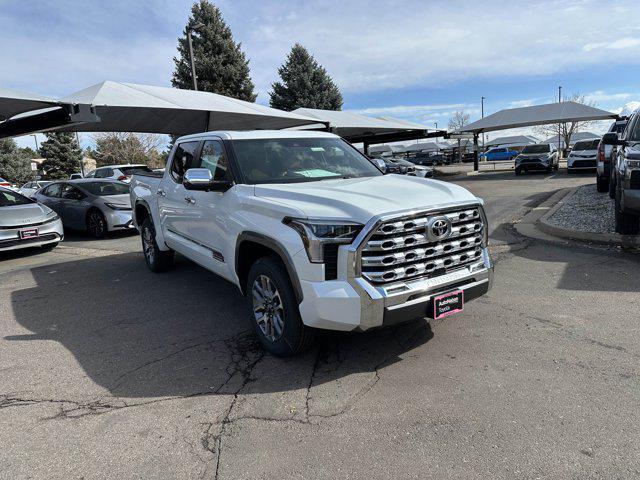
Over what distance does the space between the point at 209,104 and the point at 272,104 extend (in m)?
29.8

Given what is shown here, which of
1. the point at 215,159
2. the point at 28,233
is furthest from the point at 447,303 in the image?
the point at 28,233

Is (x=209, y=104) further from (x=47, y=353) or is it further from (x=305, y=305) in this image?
(x=305, y=305)

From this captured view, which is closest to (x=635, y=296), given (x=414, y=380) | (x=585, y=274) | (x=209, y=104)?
(x=585, y=274)

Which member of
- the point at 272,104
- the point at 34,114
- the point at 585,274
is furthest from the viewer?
the point at 272,104

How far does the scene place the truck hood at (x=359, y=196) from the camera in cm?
325

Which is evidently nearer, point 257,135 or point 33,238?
point 257,135

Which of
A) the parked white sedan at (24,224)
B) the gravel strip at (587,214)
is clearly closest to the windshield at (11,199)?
the parked white sedan at (24,224)

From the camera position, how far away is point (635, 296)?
4.82 meters

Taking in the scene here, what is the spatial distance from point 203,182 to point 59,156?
58.1m

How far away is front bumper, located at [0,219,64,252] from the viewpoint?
8.58 meters

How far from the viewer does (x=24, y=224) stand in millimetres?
8859

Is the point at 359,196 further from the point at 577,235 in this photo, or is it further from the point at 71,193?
the point at 71,193

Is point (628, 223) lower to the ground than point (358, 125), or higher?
lower

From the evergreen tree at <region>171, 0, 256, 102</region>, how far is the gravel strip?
27.6 meters
